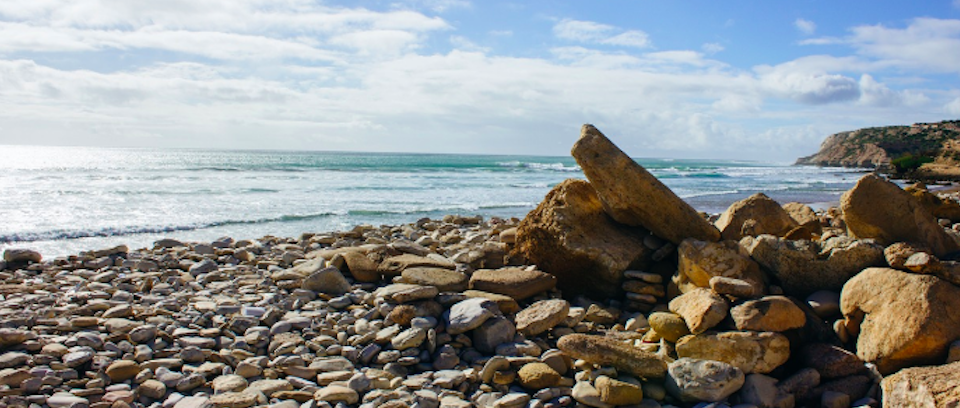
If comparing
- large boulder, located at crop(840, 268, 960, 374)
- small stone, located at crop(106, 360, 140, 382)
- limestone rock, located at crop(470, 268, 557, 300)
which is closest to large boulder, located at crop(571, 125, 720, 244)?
limestone rock, located at crop(470, 268, 557, 300)

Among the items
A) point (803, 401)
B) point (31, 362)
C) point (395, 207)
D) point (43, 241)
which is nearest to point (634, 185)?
point (803, 401)

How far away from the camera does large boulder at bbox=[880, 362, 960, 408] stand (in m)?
3.46

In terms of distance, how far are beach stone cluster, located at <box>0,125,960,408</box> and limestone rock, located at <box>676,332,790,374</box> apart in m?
0.01

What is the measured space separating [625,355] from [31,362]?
4.42 m

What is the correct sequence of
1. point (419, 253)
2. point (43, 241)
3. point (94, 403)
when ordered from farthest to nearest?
1. point (43, 241)
2. point (419, 253)
3. point (94, 403)

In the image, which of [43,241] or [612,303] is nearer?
[612,303]

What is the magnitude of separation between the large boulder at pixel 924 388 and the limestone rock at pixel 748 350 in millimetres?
710

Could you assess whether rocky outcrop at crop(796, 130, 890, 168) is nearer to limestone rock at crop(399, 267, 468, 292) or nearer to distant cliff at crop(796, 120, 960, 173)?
distant cliff at crop(796, 120, 960, 173)

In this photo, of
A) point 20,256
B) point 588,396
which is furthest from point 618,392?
point 20,256

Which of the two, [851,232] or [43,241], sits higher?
[851,232]

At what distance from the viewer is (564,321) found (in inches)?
219

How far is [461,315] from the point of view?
5.20m

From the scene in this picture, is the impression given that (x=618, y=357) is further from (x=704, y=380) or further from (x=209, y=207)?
(x=209, y=207)

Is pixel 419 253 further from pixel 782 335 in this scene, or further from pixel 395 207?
pixel 395 207
